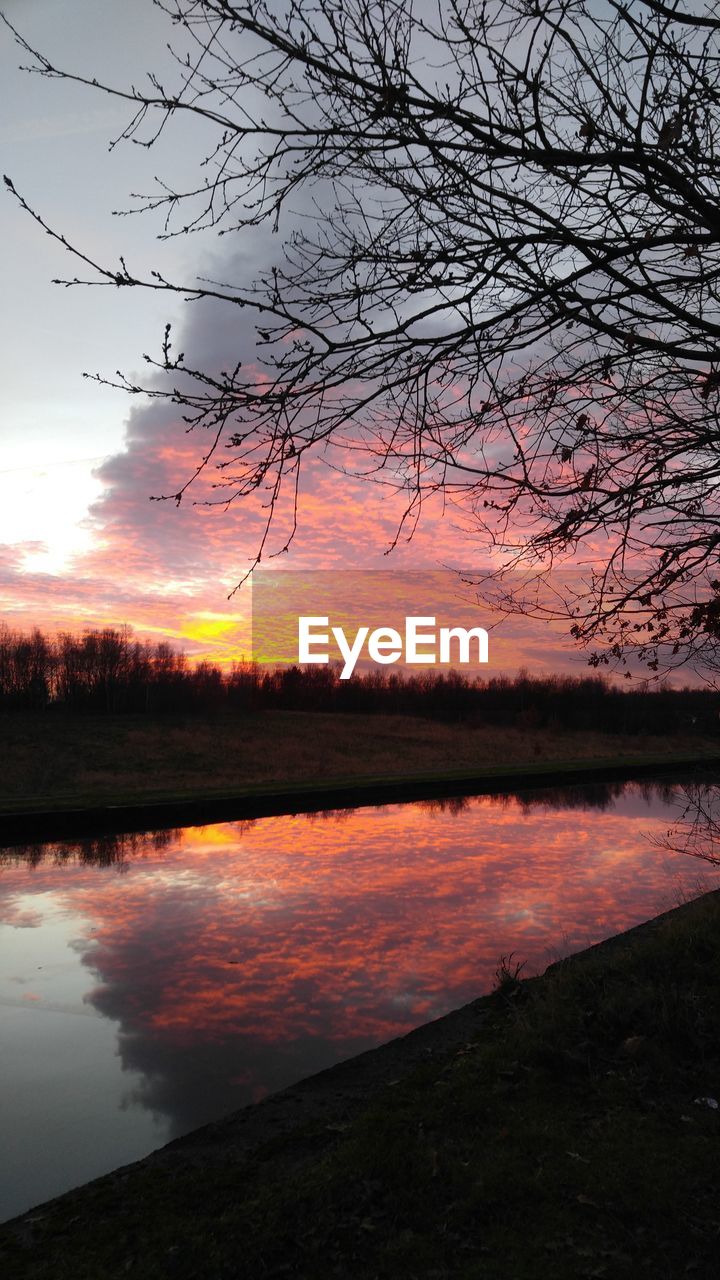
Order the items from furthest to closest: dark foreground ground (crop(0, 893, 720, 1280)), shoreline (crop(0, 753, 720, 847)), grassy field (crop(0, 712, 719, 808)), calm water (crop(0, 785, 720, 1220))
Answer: grassy field (crop(0, 712, 719, 808))
shoreline (crop(0, 753, 720, 847))
calm water (crop(0, 785, 720, 1220))
dark foreground ground (crop(0, 893, 720, 1280))

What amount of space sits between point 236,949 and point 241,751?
29004 millimetres

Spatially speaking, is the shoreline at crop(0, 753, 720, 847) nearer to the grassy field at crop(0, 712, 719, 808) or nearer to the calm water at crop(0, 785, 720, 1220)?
the calm water at crop(0, 785, 720, 1220)

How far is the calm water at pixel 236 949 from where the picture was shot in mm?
5750

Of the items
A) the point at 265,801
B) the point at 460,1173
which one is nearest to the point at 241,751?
the point at 265,801

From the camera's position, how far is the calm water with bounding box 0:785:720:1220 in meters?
5.75

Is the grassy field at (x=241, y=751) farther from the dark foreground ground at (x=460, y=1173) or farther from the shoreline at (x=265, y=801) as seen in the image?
the dark foreground ground at (x=460, y=1173)

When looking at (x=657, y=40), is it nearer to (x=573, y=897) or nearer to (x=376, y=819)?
(x=573, y=897)

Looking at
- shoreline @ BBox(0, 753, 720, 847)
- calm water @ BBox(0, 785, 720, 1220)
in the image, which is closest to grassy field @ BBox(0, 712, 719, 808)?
shoreline @ BBox(0, 753, 720, 847)

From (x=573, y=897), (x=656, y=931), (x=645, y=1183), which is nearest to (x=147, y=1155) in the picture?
(x=645, y=1183)

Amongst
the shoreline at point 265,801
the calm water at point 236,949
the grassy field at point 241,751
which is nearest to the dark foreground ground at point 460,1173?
the calm water at point 236,949

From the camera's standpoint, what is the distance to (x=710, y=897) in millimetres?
9344

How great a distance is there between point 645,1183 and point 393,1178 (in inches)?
45.8

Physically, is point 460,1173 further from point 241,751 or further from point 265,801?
point 241,751

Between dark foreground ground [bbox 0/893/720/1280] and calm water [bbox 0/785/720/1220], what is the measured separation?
0.84 m
